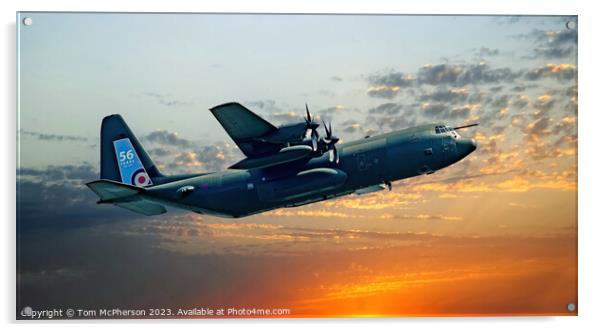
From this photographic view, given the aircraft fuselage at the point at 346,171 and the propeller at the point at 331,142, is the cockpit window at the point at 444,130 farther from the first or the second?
the propeller at the point at 331,142

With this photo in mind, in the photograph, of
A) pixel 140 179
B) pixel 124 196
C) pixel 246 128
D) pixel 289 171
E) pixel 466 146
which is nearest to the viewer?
pixel 246 128

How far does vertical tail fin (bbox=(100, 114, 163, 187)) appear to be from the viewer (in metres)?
21.2

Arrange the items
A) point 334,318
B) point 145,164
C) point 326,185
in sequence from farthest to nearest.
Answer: point 145,164 < point 326,185 < point 334,318

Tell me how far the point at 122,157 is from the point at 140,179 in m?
0.82

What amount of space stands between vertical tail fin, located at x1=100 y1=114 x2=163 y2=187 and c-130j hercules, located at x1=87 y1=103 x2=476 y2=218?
0.11 ft

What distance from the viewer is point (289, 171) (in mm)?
20641

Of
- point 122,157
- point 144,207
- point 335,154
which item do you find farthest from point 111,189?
point 335,154

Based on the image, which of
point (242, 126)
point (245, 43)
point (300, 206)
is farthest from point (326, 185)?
point (245, 43)

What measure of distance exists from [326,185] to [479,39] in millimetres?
5408

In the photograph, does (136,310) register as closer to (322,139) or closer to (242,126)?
(242,126)

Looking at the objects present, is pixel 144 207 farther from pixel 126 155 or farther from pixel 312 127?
pixel 312 127

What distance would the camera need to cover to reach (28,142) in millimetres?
18344

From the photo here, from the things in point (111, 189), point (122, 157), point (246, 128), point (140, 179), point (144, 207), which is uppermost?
point (246, 128)

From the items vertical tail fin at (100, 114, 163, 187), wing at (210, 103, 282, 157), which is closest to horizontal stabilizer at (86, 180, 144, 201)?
vertical tail fin at (100, 114, 163, 187)
